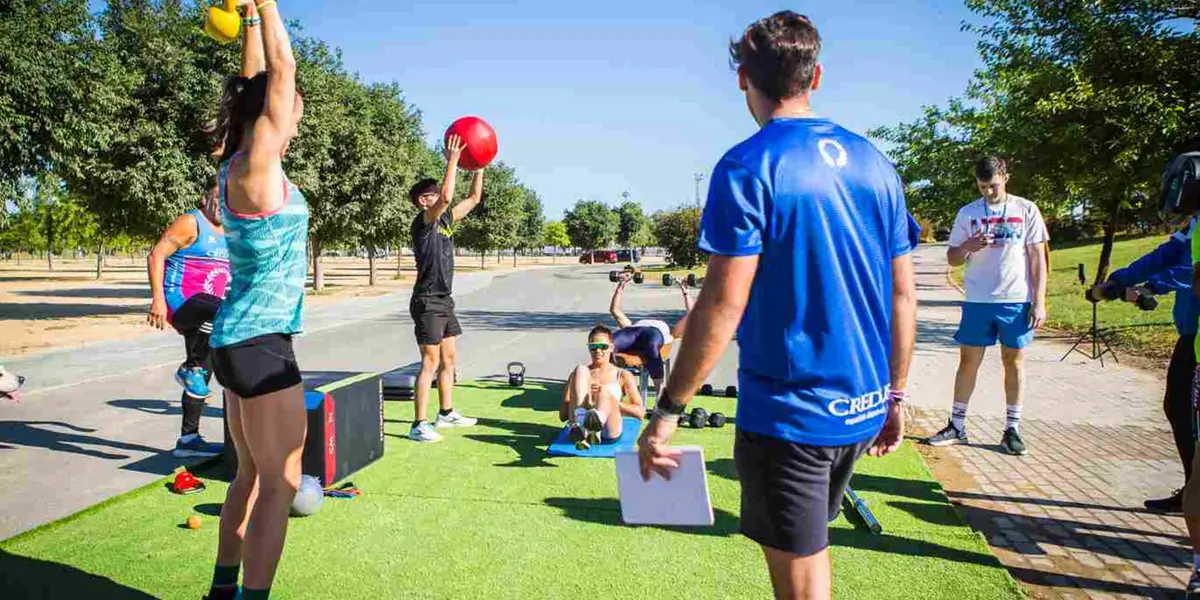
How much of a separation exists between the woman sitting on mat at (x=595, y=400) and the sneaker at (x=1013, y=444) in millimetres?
3098

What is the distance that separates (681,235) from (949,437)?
1594 inches

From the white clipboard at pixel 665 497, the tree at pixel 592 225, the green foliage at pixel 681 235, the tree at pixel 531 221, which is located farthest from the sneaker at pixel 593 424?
the tree at pixel 592 225

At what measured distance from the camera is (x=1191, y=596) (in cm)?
320

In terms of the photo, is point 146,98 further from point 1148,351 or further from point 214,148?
point 1148,351

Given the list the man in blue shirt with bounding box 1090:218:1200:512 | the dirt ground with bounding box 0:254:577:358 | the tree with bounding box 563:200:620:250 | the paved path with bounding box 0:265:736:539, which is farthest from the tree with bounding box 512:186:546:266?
the man in blue shirt with bounding box 1090:218:1200:512

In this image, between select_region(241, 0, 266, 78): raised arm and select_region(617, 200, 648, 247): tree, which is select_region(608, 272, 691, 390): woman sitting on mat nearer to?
select_region(241, 0, 266, 78): raised arm

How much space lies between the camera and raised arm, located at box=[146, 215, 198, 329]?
4.73 m

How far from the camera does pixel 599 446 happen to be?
573 centimetres

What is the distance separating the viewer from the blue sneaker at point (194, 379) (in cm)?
539

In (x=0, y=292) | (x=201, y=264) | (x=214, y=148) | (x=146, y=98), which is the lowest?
(x=0, y=292)

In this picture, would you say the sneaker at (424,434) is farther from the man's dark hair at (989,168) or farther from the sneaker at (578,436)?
the man's dark hair at (989,168)

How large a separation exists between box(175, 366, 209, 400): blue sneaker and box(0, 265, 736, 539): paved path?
570 mm

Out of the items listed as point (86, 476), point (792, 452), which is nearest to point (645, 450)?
point (792, 452)

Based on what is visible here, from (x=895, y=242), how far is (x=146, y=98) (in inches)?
804
